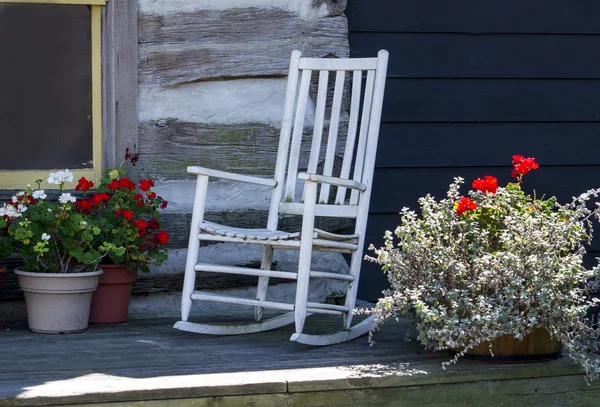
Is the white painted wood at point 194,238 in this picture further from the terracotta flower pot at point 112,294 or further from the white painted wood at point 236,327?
the terracotta flower pot at point 112,294

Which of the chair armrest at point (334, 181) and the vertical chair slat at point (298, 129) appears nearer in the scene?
the chair armrest at point (334, 181)

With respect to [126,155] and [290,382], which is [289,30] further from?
[290,382]

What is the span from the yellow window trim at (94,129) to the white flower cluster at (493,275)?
129 cm

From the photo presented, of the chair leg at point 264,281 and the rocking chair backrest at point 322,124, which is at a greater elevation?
the rocking chair backrest at point 322,124

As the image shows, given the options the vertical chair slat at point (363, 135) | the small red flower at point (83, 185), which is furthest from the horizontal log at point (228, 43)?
the small red flower at point (83, 185)

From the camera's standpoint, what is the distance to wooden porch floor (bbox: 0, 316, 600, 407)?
229 centimetres

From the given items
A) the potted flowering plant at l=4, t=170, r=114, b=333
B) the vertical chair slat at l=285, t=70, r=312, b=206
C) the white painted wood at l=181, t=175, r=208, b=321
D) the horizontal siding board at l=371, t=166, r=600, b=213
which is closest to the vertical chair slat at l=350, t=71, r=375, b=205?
the vertical chair slat at l=285, t=70, r=312, b=206

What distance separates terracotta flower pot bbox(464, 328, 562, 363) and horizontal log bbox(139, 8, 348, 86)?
4.74ft

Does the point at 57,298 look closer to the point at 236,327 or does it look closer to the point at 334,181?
the point at 236,327

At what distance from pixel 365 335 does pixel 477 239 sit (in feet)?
2.12

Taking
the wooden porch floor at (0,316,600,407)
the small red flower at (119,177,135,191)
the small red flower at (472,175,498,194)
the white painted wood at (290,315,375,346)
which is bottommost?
the wooden porch floor at (0,316,600,407)

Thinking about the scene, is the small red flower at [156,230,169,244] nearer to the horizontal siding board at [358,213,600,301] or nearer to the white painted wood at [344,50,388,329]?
the white painted wood at [344,50,388,329]

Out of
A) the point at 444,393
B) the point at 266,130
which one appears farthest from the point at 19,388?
the point at 266,130

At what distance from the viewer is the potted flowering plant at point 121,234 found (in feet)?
10.4
